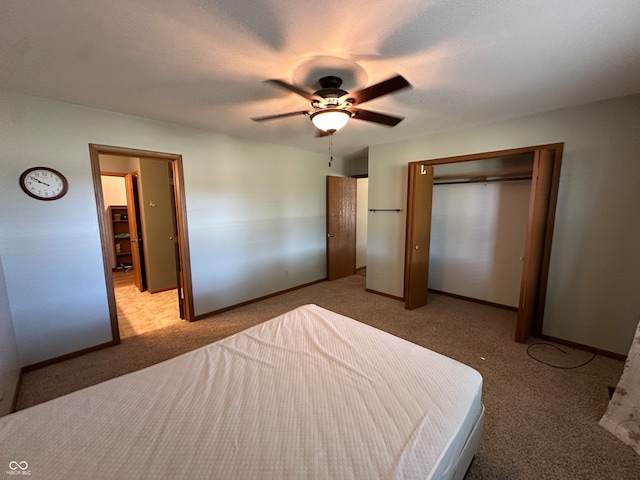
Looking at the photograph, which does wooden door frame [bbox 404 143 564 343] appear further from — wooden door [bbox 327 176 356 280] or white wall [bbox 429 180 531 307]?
wooden door [bbox 327 176 356 280]

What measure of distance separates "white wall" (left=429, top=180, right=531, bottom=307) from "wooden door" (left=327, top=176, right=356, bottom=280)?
5.38 feet

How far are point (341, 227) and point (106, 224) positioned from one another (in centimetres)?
360

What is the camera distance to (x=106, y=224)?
8.66 ft

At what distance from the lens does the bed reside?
908 millimetres

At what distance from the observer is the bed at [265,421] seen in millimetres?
908

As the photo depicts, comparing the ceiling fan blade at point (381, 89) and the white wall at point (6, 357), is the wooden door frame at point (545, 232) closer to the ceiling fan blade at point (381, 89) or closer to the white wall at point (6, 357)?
the ceiling fan blade at point (381, 89)

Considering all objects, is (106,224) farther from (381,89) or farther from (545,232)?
(545,232)

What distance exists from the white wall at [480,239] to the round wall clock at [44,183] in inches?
179

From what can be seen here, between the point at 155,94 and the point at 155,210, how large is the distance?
269 cm

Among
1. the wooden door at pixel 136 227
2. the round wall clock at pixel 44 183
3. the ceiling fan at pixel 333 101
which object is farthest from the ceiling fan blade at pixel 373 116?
the wooden door at pixel 136 227

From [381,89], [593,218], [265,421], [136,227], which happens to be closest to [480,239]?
[593,218]

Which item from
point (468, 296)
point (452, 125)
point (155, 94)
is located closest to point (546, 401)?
point (468, 296)

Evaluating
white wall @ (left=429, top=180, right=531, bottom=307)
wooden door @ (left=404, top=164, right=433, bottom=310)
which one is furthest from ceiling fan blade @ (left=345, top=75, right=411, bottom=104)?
white wall @ (left=429, top=180, right=531, bottom=307)

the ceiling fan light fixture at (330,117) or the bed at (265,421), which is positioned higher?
the ceiling fan light fixture at (330,117)
